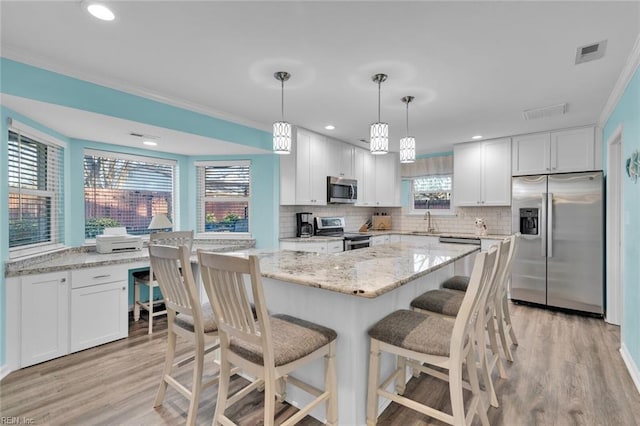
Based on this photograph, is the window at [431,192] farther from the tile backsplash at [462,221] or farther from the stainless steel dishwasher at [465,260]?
the stainless steel dishwasher at [465,260]

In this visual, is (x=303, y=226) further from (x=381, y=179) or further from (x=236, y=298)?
(x=236, y=298)

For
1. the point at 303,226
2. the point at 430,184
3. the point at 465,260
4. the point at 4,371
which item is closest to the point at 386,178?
the point at 430,184

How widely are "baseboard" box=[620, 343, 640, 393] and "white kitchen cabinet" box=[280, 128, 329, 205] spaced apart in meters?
3.46

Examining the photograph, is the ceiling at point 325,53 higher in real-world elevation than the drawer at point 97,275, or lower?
higher

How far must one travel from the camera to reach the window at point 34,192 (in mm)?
2697

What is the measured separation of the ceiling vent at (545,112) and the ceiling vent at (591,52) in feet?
3.57

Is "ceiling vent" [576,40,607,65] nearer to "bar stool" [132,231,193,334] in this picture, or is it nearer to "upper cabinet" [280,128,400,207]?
"upper cabinet" [280,128,400,207]

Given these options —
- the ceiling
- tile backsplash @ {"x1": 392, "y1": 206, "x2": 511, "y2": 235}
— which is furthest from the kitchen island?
tile backsplash @ {"x1": 392, "y1": 206, "x2": 511, "y2": 235}

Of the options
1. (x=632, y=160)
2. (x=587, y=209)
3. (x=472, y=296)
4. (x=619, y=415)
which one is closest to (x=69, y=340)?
(x=472, y=296)

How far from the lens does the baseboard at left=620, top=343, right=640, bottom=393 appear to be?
226 cm

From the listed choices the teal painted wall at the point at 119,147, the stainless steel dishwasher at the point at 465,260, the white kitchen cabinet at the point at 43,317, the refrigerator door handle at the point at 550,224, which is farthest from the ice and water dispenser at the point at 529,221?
the white kitchen cabinet at the point at 43,317

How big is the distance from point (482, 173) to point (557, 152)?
37.2 inches

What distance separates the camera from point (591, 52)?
2.17 metres

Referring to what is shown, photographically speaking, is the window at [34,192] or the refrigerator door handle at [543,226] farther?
the refrigerator door handle at [543,226]
